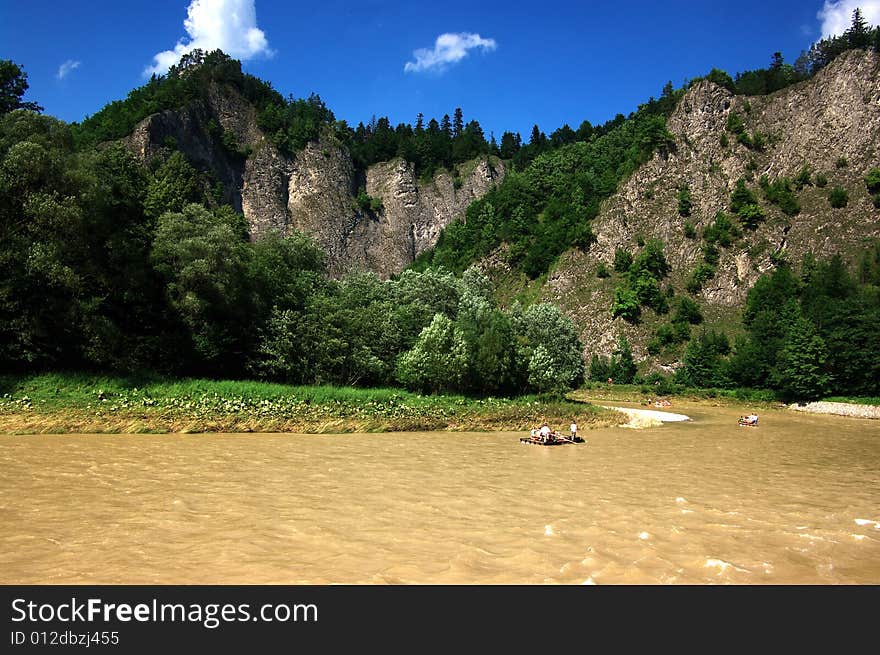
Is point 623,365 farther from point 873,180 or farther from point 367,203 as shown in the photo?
point 367,203

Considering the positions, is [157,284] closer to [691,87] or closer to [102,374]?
[102,374]

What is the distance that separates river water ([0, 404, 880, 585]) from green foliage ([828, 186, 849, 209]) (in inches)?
3023

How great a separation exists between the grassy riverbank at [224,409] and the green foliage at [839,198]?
73.3 m

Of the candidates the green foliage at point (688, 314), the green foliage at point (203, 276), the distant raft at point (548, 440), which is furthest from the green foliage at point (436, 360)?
the green foliage at point (688, 314)

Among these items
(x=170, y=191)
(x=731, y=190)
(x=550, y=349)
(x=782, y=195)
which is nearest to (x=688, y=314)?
(x=782, y=195)

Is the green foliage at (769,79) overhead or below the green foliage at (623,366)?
overhead

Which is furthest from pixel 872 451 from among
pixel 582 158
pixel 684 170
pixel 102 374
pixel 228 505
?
pixel 582 158

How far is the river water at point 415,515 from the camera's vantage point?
8.71 metres

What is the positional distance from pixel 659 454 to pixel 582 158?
365 feet

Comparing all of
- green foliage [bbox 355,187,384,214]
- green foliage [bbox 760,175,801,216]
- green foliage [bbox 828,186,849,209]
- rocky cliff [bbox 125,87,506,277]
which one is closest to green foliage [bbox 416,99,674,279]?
rocky cliff [bbox 125,87,506,277]

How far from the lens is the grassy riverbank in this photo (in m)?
24.9

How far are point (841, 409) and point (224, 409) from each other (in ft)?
183

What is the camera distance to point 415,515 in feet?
40.7

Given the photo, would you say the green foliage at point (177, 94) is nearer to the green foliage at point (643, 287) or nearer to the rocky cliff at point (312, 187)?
the rocky cliff at point (312, 187)
